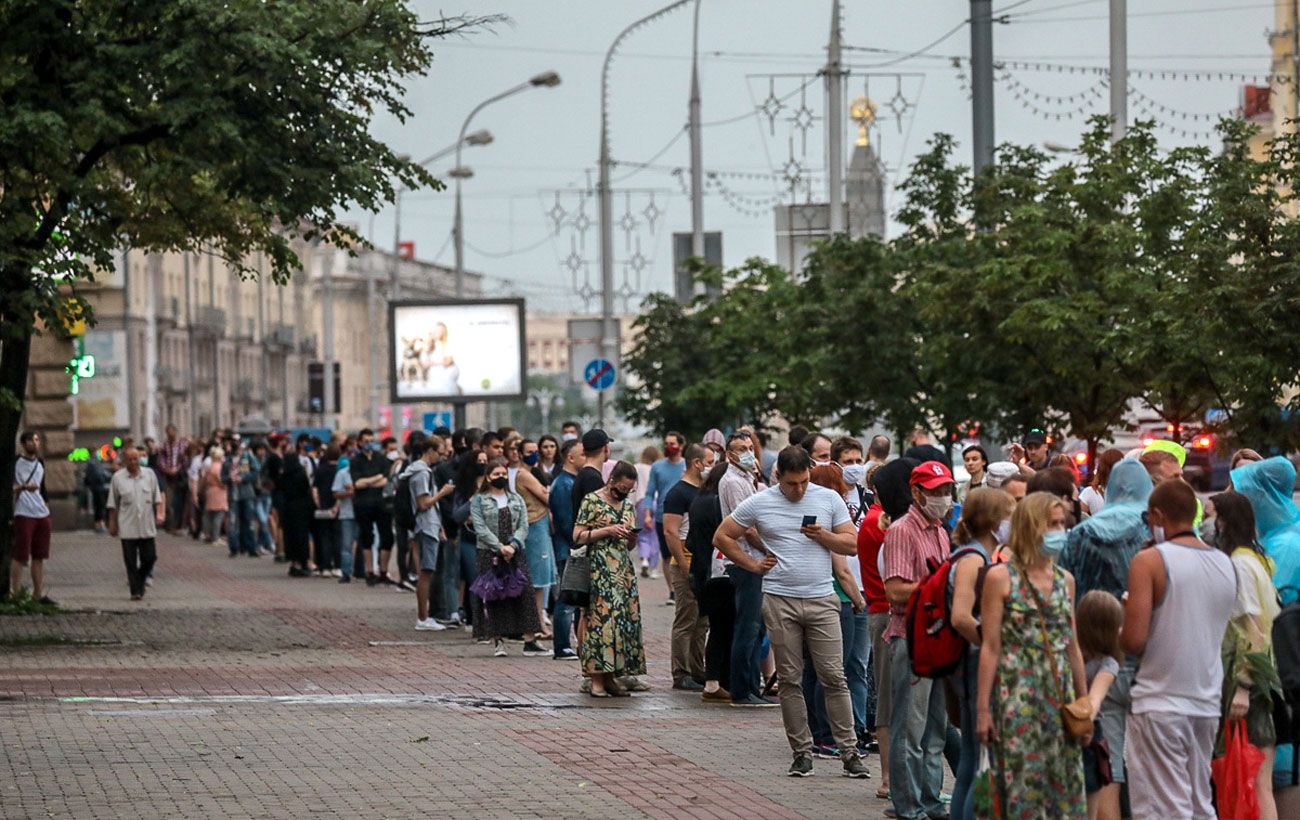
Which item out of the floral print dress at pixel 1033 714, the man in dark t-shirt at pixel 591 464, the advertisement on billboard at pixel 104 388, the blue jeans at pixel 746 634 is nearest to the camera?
the floral print dress at pixel 1033 714

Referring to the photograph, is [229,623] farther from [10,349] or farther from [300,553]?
[300,553]

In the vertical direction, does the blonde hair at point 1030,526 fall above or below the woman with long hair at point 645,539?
above

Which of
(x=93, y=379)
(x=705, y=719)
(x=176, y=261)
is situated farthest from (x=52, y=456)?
(x=176, y=261)

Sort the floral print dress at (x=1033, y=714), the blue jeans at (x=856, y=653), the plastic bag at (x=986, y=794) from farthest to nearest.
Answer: the blue jeans at (x=856, y=653)
the plastic bag at (x=986, y=794)
the floral print dress at (x=1033, y=714)

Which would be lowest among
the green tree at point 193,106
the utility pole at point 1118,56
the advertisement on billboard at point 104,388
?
the advertisement on billboard at point 104,388

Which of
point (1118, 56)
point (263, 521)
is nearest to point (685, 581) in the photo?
point (1118, 56)

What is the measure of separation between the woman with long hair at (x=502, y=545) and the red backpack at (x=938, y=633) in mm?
9649

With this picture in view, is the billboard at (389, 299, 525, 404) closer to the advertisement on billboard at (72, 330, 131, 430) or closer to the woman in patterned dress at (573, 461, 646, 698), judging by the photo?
the advertisement on billboard at (72, 330, 131, 430)

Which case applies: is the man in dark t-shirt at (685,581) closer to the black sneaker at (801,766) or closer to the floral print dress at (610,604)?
the floral print dress at (610,604)

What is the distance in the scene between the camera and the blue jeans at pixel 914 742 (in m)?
11.0

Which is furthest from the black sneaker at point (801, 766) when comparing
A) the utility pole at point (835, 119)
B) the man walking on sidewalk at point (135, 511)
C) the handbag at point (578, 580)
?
the utility pole at point (835, 119)

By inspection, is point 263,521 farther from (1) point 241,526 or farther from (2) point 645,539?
(2) point 645,539

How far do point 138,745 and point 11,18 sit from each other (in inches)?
340

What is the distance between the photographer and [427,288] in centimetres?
→ 13650
